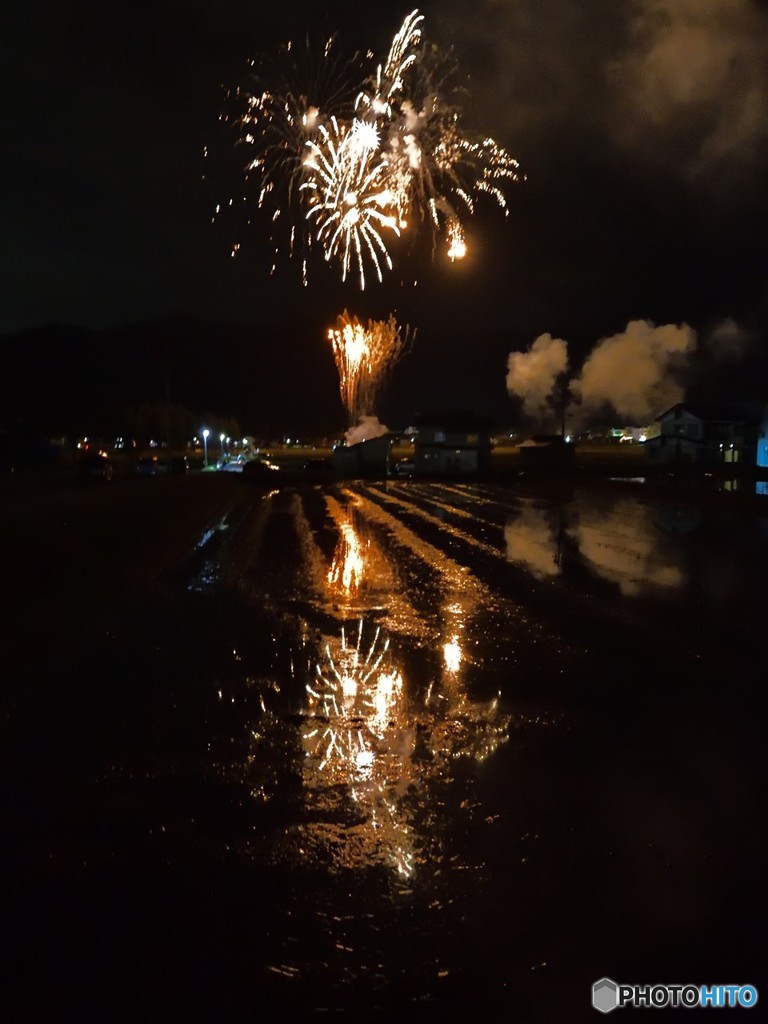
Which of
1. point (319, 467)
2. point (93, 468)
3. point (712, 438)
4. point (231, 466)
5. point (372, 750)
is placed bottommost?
point (372, 750)

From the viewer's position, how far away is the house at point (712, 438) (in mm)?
76062

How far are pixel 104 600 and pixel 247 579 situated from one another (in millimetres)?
2981

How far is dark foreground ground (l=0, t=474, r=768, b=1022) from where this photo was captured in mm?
3926

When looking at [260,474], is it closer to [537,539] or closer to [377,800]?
[537,539]

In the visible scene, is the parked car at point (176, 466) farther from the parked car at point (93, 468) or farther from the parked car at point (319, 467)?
the parked car at point (93, 468)

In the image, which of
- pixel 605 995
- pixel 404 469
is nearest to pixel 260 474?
pixel 404 469

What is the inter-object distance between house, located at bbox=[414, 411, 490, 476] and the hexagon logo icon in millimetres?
59938

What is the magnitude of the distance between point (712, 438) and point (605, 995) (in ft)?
256

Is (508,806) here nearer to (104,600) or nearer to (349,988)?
(349,988)

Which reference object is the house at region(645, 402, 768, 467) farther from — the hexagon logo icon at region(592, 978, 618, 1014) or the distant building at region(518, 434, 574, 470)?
the hexagon logo icon at region(592, 978, 618, 1014)

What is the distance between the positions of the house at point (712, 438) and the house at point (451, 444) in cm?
1428

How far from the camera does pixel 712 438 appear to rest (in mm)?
76938

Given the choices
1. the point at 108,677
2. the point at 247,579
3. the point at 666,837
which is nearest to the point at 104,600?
the point at 247,579

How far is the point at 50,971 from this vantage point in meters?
3.90
